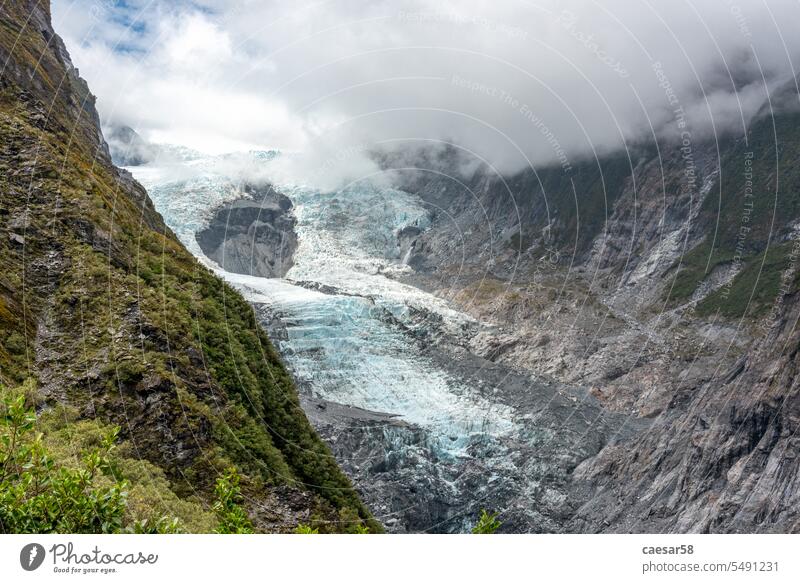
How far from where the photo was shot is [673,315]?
140250 millimetres

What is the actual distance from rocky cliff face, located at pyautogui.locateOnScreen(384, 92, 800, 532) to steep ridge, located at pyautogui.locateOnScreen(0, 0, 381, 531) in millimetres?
39907

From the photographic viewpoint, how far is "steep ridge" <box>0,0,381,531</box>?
2470 centimetres

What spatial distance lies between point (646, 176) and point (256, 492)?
17756 centimetres

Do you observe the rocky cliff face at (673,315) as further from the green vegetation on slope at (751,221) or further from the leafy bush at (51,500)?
the leafy bush at (51,500)

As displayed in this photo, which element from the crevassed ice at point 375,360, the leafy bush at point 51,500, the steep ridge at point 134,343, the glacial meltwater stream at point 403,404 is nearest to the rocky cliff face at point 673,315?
the glacial meltwater stream at point 403,404

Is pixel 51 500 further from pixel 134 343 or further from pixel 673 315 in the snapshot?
pixel 673 315

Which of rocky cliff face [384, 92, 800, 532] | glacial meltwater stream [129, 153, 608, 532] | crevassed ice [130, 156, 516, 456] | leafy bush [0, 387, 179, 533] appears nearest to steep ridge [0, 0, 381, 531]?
leafy bush [0, 387, 179, 533]

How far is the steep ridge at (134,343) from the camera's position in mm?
24703

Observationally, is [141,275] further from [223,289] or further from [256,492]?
[256,492]

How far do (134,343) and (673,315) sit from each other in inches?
5050

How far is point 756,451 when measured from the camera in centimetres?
6875

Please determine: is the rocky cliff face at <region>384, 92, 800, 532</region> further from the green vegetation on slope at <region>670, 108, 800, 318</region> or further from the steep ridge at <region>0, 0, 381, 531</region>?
the steep ridge at <region>0, 0, 381, 531</region>

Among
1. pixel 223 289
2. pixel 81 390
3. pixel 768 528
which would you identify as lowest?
pixel 768 528
